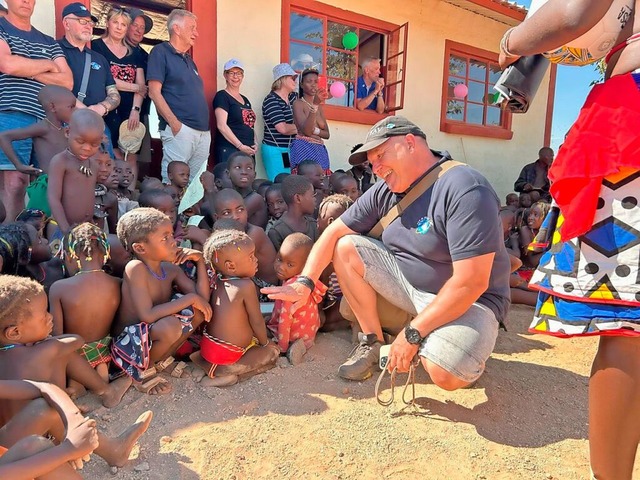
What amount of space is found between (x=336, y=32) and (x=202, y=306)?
18.1ft

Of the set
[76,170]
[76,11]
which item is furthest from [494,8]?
[76,170]

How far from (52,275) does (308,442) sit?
170 centimetres

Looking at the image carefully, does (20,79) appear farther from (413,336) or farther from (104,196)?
(413,336)

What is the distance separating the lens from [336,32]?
6.82 metres

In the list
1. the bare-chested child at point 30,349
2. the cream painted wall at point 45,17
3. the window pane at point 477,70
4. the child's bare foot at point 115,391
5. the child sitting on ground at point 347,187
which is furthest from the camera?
the window pane at point 477,70

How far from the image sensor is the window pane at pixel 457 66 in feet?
26.3

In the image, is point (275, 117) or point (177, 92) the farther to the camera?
point (275, 117)

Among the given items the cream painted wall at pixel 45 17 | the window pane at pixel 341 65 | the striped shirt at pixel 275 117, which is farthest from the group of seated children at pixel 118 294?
the window pane at pixel 341 65

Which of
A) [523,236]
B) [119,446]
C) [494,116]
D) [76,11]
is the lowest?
[119,446]

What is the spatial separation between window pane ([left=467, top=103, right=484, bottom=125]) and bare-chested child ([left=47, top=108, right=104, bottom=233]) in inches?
269

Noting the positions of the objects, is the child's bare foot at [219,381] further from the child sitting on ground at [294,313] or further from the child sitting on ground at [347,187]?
the child sitting on ground at [347,187]

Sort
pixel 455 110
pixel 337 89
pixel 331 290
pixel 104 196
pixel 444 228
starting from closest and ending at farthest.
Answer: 1. pixel 444 228
2. pixel 331 290
3. pixel 104 196
4. pixel 337 89
5. pixel 455 110

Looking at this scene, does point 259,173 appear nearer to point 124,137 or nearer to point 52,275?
point 124,137

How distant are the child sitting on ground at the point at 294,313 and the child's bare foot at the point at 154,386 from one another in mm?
707
